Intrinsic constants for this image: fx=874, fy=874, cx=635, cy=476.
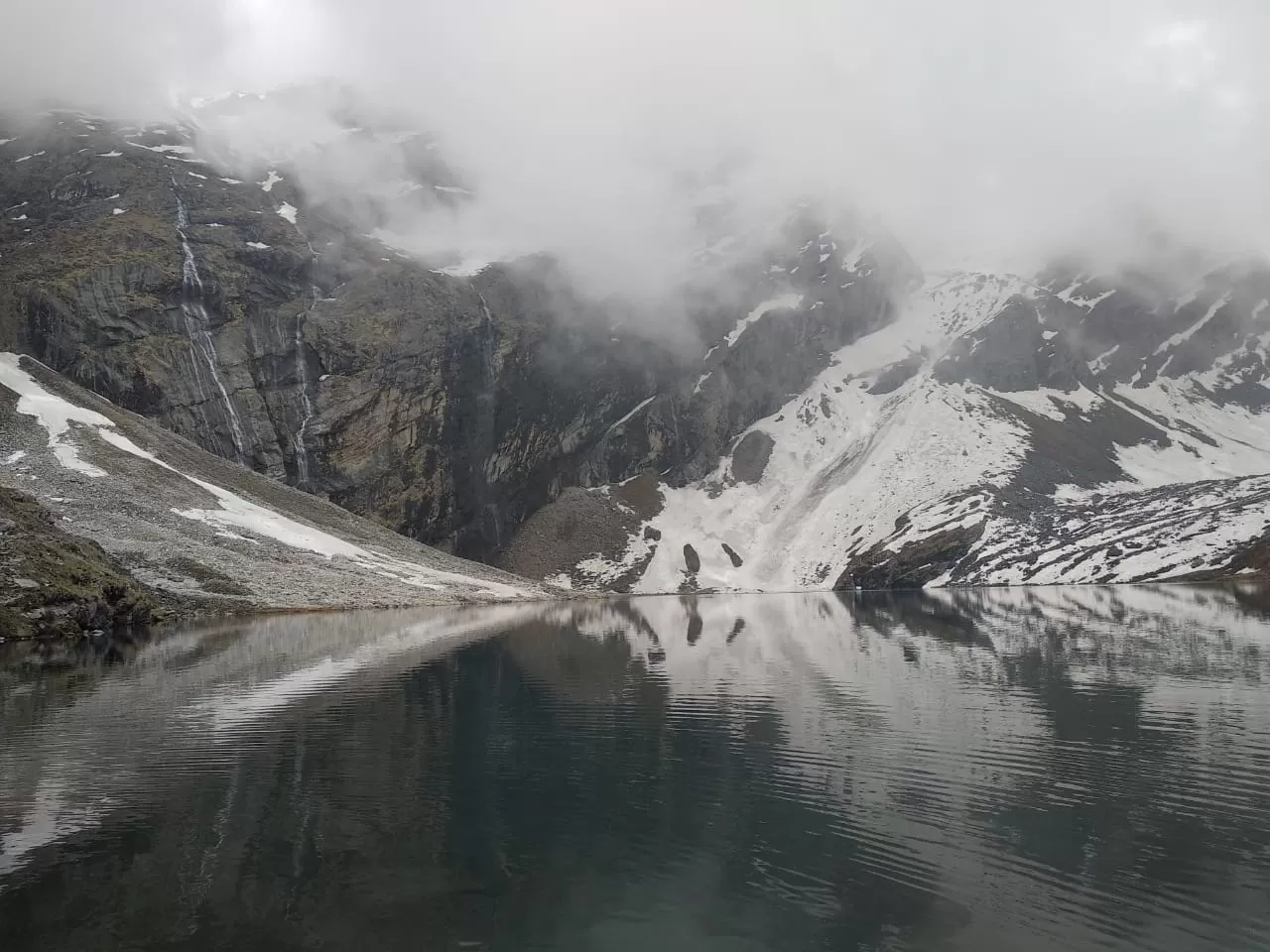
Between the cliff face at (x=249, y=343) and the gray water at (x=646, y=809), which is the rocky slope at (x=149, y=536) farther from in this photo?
the gray water at (x=646, y=809)

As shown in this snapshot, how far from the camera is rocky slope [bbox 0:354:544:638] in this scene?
2749 inches

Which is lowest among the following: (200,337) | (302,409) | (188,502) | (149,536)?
(149,536)

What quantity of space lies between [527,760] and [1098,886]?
14962 millimetres

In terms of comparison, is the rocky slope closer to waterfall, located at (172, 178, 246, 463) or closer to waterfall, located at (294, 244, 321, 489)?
waterfall, located at (172, 178, 246, 463)

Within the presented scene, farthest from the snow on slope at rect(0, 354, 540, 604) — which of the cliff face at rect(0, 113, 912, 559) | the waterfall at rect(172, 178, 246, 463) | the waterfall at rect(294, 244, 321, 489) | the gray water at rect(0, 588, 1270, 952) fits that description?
the gray water at rect(0, 588, 1270, 952)

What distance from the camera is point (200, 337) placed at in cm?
17025

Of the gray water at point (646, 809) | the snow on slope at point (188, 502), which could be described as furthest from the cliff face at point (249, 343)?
the gray water at point (646, 809)

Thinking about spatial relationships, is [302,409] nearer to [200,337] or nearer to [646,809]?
[200,337]

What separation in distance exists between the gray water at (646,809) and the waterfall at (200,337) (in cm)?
13450

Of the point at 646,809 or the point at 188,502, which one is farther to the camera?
the point at 188,502

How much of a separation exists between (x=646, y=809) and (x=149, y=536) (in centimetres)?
9267

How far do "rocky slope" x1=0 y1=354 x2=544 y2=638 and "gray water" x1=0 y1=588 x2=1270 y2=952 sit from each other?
3142 centimetres

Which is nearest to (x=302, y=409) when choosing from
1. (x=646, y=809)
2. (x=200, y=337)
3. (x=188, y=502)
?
(x=200, y=337)

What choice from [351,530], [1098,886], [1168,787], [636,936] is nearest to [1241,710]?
[1168,787]
